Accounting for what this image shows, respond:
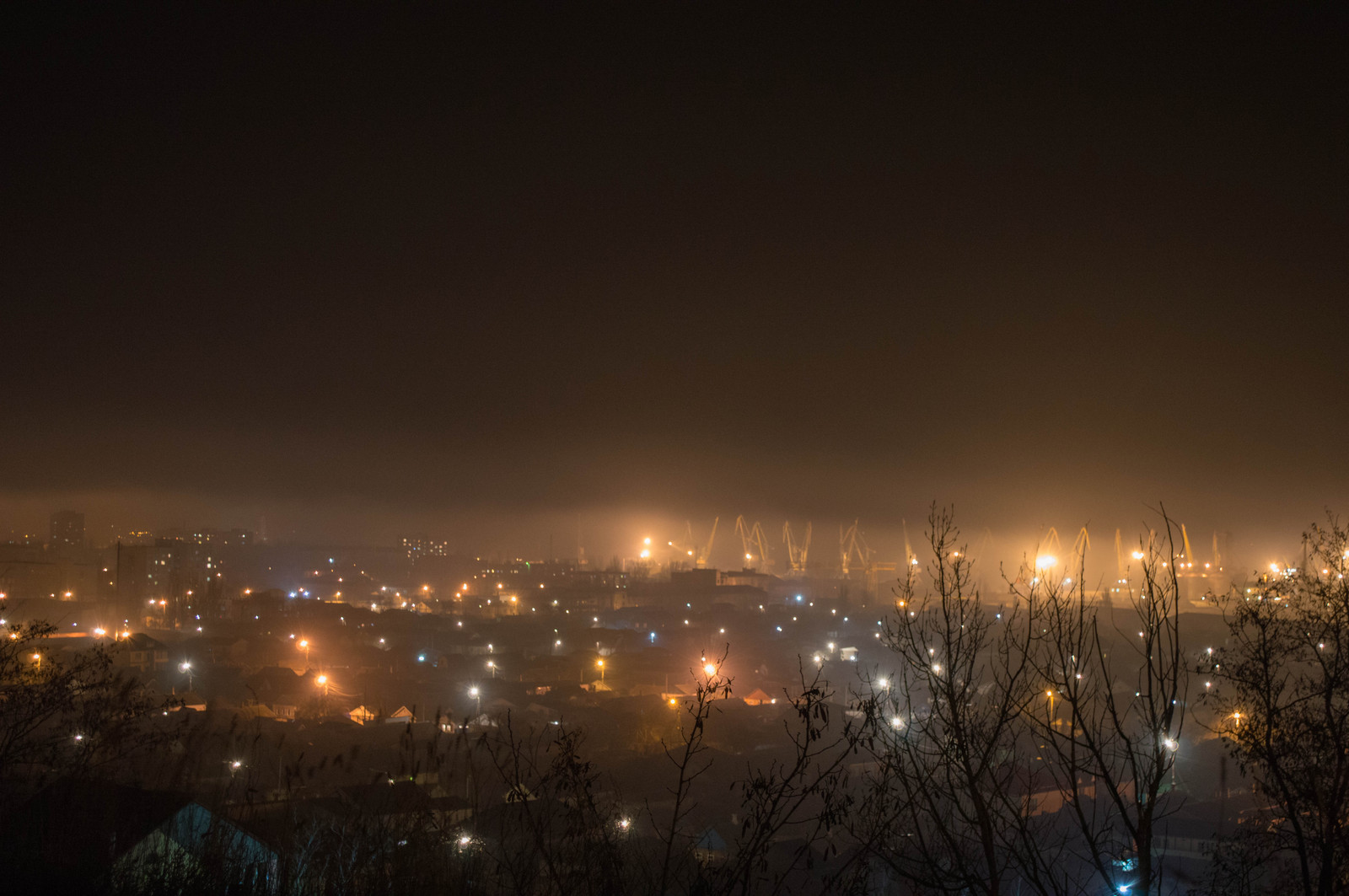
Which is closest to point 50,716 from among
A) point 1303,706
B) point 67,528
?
point 1303,706

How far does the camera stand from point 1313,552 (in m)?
3.37

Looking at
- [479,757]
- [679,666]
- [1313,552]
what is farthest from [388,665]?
[1313,552]

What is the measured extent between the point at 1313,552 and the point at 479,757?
7.58 metres

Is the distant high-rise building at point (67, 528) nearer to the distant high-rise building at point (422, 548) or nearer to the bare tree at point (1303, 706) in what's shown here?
the distant high-rise building at point (422, 548)

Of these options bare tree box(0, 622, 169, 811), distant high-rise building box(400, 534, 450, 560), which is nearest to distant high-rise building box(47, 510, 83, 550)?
distant high-rise building box(400, 534, 450, 560)

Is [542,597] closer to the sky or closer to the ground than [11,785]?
closer to the ground

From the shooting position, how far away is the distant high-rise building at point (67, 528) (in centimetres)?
4288

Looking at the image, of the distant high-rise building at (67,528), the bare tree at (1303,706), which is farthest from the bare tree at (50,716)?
the distant high-rise building at (67,528)

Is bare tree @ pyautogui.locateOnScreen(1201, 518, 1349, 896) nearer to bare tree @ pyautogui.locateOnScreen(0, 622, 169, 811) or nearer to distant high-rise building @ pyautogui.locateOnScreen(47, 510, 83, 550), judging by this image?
bare tree @ pyautogui.locateOnScreen(0, 622, 169, 811)

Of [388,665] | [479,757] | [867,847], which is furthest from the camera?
[388,665]

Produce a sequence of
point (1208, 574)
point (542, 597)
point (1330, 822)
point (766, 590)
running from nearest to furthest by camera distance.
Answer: point (1330, 822)
point (1208, 574)
point (542, 597)
point (766, 590)

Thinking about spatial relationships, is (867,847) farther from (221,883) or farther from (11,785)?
(11,785)

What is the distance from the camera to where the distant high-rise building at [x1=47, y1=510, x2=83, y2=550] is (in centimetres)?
4288

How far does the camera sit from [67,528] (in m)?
43.8
